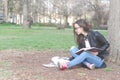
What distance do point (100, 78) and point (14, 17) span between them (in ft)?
207

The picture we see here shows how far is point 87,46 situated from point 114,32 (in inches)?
32.2

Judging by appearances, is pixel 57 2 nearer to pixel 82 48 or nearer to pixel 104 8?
pixel 104 8

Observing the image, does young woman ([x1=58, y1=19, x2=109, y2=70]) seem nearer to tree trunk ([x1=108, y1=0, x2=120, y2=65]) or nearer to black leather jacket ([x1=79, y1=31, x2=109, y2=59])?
black leather jacket ([x1=79, y1=31, x2=109, y2=59])

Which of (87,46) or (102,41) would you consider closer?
(102,41)

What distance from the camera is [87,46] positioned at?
694 cm

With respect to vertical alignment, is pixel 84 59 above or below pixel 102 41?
below

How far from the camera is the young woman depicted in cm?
664

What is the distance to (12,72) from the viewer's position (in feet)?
21.7

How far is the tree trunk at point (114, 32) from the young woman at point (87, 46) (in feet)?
1.28

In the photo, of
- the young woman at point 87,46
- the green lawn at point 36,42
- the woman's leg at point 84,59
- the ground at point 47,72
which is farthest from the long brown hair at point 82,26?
the green lawn at point 36,42

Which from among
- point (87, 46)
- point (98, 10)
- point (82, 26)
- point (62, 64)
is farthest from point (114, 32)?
point (98, 10)

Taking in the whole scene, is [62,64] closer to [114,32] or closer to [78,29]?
[78,29]

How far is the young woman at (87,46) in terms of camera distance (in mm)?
6641

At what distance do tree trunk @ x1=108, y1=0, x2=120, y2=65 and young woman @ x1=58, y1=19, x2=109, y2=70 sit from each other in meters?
0.39
